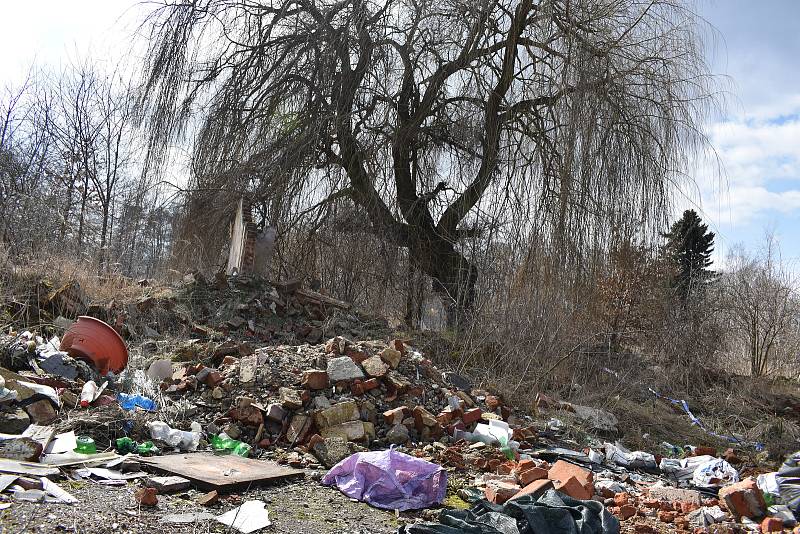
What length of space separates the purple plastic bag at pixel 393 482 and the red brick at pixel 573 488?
738 millimetres

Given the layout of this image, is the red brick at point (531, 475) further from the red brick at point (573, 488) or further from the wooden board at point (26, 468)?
the wooden board at point (26, 468)

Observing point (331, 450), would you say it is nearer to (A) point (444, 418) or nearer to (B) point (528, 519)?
(A) point (444, 418)

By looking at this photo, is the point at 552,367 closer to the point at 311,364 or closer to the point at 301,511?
the point at 311,364

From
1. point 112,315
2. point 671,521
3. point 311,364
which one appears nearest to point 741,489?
point 671,521

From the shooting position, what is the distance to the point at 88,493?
131 inches

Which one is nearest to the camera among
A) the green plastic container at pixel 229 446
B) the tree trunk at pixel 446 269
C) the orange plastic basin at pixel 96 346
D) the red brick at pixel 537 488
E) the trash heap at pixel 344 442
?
the trash heap at pixel 344 442

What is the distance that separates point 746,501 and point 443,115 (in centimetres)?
592

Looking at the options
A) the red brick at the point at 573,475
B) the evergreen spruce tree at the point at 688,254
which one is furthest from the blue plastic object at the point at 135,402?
the evergreen spruce tree at the point at 688,254

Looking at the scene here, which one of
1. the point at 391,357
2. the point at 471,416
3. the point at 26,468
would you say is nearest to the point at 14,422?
the point at 26,468

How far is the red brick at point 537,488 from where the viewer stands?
382 centimetres

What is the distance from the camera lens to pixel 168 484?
3561 millimetres

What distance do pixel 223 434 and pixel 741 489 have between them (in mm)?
3753

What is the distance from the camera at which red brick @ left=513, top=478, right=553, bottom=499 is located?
382cm

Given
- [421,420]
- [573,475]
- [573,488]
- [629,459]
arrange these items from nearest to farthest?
1. [573,488]
2. [573,475]
3. [421,420]
4. [629,459]
